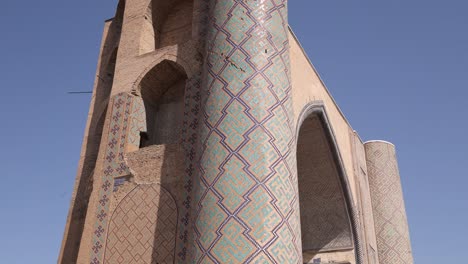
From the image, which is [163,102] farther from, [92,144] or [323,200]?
[323,200]

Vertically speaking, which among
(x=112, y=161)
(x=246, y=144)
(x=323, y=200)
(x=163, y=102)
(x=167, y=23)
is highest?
(x=167, y=23)

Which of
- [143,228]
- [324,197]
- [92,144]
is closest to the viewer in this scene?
[143,228]

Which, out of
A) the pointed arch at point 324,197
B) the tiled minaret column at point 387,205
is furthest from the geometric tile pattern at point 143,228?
the tiled minaret column at point 387,205

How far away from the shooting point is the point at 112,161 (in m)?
4.47

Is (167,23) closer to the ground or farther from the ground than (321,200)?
farther from the ground

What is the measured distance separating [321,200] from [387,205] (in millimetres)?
1686

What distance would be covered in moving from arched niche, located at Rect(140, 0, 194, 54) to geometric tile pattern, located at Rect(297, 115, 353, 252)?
230 cm

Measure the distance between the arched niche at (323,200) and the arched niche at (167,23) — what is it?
7.35 feet

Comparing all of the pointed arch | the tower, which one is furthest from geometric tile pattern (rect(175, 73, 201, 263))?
the pointed arch

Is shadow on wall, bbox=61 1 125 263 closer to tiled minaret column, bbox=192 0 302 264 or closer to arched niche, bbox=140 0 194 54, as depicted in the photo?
arched niche, bbox=140 0 194 54

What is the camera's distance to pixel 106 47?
19.9 feet

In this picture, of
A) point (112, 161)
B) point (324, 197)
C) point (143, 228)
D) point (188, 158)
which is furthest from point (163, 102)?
point (324, 197)

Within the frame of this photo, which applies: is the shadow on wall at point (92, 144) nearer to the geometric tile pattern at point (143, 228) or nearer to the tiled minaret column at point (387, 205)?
the geometric tile pattern at point (143, 228)

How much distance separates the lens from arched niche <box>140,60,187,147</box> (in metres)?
4.84
